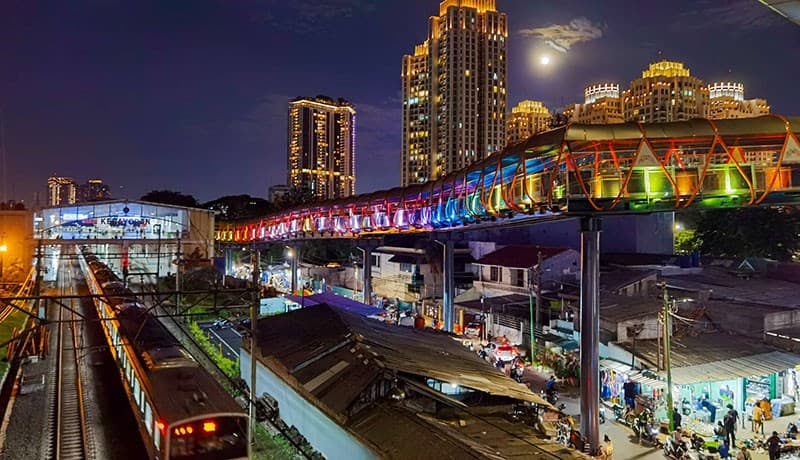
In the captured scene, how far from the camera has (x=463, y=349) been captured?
18.8 meters

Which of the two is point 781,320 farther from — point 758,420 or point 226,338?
point 226,338

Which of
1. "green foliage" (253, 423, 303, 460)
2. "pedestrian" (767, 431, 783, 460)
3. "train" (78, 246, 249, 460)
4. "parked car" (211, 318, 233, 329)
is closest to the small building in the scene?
"green foliage" (253, 423, 303, 460)

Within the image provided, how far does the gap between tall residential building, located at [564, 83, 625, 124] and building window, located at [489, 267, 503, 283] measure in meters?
102

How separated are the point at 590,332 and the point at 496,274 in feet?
68.5

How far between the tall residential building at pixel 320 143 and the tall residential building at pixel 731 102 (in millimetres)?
108963

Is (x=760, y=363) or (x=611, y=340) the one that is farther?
(x=611, y=340)

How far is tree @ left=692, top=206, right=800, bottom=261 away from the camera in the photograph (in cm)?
4159

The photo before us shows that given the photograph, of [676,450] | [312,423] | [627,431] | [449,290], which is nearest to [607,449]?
[676,450]

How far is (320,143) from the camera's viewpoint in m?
173

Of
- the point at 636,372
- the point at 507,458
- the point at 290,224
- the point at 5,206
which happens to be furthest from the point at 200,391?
the point at 5,206

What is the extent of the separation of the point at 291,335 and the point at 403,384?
288 inches

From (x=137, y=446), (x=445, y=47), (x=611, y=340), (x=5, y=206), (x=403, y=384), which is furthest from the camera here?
(x=445, y=47)

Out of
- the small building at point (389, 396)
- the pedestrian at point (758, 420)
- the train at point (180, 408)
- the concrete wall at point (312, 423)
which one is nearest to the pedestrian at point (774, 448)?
the pedestrian at point (758, 420)

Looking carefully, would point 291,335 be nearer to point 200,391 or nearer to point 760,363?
point 200,391
